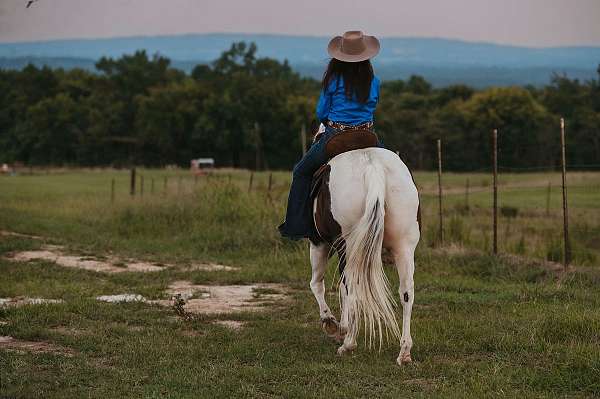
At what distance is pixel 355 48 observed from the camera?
23.9ft

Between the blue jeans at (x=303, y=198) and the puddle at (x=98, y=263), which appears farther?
the puddle at (x=98, y=263)

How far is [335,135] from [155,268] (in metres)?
6.05

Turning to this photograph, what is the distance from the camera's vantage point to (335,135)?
729 cm

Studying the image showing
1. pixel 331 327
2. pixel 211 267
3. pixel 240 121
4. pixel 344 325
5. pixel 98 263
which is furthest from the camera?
pixel 240 121

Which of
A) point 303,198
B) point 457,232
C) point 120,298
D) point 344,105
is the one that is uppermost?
point 344,105

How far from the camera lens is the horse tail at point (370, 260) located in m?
6.63

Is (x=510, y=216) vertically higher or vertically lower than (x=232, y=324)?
higher

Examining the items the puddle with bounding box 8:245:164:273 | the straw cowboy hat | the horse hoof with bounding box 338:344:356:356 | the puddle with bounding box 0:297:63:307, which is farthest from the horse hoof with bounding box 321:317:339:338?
the puddle with bounding box 8:245:164:273

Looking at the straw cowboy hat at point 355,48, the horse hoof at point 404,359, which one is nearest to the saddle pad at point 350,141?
the straw cowboy hat at point 355,48

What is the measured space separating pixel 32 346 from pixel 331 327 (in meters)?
2.56

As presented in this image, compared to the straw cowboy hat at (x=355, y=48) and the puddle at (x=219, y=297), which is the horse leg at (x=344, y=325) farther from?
the straw cowboy hat at (x=355, y=48)

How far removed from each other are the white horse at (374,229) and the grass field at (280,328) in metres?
0.36

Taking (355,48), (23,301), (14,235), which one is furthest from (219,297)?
(14,235)

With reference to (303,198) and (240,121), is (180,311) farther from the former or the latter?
(240,121)
